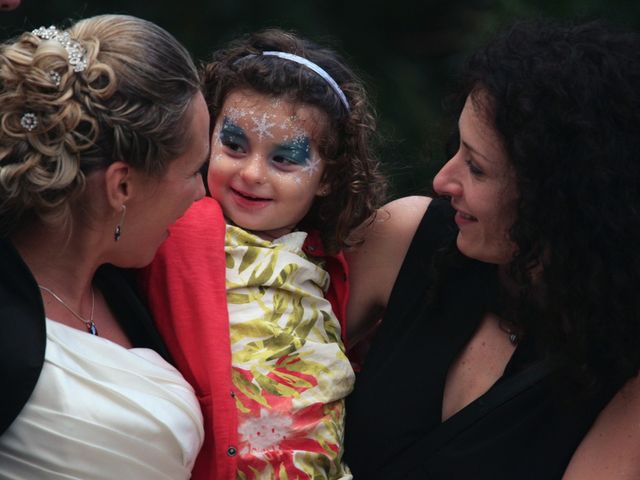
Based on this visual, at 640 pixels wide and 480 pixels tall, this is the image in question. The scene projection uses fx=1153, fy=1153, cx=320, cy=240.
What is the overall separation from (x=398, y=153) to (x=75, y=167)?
7.38 ft

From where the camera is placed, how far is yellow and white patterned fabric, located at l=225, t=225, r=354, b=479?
2545 mm

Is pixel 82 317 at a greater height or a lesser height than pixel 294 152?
lesser

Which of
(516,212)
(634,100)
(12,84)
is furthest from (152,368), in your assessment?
(634,100)

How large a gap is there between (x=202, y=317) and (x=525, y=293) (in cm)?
74

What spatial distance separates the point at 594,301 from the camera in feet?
8.29

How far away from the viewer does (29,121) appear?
2.08m

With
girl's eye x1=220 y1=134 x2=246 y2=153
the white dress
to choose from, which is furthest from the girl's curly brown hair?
the white dress

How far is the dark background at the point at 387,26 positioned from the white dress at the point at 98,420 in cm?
200

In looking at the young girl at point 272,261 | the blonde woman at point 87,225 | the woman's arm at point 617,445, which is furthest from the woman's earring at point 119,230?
the woman's arm at point 617,445

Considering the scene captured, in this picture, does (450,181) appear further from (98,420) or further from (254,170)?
(98,420)

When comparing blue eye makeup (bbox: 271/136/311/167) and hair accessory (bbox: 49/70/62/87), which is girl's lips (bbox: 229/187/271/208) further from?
hair accessory (bbox: 49/70/62/87)

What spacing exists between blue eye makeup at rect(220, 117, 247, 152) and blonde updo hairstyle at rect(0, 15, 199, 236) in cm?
50

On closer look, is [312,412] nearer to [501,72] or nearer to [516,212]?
[516,212]

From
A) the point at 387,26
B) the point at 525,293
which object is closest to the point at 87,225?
the point at 525,293
